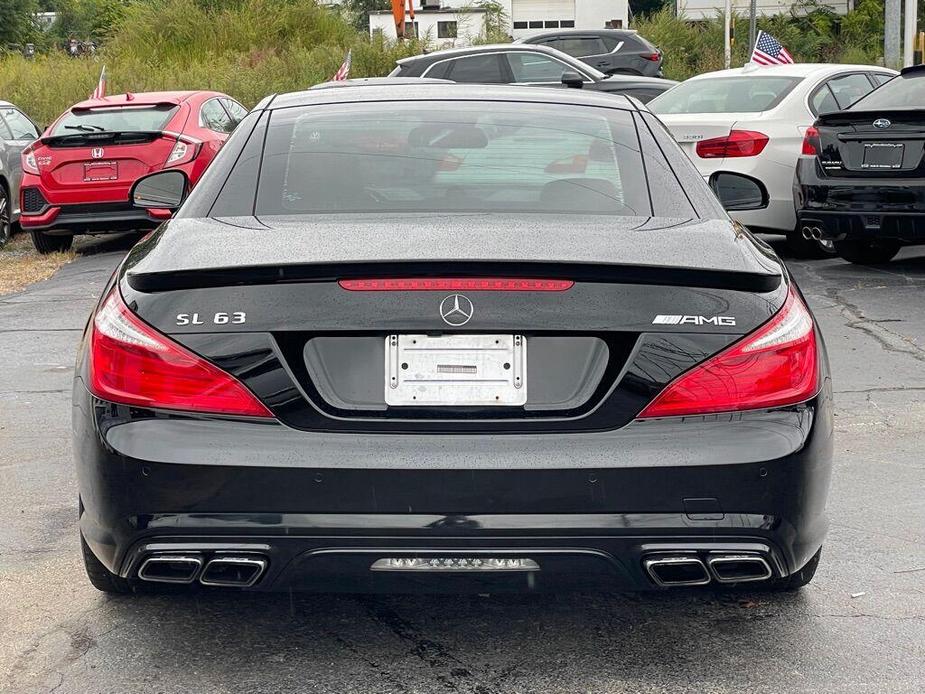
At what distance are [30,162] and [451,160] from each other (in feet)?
34.0

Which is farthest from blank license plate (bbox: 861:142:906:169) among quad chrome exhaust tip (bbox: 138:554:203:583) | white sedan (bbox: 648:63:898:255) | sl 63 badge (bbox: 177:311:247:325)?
quad chrome exhaust tip (bbox: 138:554:203:583)

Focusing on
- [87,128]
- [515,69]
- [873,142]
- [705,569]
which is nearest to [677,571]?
[705,569]

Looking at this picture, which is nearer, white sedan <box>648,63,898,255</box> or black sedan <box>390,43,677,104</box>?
white sedan <box>648,63,898,255</box>

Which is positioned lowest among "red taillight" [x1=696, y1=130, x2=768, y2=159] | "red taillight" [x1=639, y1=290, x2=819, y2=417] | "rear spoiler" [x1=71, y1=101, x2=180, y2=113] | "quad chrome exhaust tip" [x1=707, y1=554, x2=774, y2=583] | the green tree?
the green tree

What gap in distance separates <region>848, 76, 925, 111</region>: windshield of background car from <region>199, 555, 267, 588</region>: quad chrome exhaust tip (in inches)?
318

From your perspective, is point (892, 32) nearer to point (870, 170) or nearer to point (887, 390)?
point (870, 170)

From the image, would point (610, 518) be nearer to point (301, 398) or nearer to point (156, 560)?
point (301, 398)

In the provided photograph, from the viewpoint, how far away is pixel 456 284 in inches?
120

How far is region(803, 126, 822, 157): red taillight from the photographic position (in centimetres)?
1026

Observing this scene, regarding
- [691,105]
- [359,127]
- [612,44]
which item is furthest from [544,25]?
[359,127]

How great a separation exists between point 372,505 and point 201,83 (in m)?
24.6

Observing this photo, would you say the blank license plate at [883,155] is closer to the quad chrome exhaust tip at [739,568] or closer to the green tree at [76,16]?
the quad chrome exhaust tip at [739,568]

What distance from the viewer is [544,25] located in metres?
72.4

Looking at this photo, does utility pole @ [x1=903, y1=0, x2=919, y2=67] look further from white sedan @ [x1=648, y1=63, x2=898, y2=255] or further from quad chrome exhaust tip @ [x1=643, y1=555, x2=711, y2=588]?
quad chrome exhaust tip @ [x1=643, y1=555, x2=711, y2=588]
